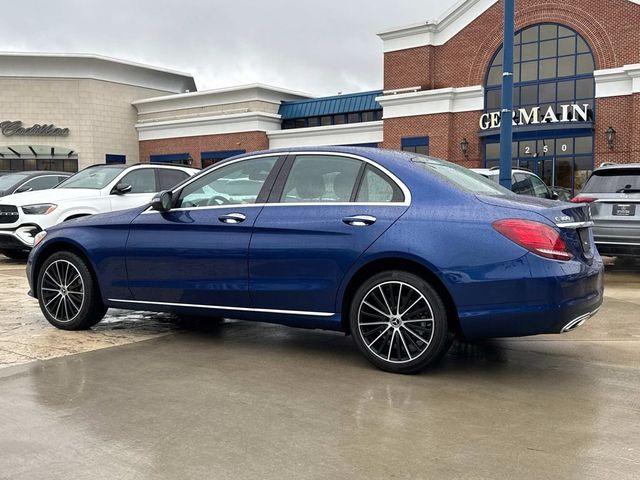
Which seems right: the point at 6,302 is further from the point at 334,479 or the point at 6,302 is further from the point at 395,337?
the point at 334,479

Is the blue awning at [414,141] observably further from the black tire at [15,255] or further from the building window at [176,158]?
the black tire at [15,255]

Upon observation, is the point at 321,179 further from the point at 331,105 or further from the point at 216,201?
the point at 331,105

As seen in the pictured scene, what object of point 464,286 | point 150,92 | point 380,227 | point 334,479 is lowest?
point 334,479

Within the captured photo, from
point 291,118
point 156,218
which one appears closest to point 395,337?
point 156,218

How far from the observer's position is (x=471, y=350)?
5.49 metres

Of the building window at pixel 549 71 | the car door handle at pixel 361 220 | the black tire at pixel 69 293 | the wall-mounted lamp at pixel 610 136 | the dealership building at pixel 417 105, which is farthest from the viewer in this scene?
the building window at pixel 549 71

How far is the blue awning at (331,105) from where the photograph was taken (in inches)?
1383

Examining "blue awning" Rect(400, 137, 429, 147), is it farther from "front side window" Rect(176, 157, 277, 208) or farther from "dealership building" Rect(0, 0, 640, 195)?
"front side window" Rect(176, 157, 277, 208)

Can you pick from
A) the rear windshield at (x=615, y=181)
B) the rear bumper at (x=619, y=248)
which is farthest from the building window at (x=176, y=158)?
the rear bumper at (x=619, y=248)

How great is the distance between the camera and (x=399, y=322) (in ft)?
15.1

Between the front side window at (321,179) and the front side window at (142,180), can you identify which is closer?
the front side window at (321,179)

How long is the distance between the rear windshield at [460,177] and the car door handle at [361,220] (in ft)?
2.04

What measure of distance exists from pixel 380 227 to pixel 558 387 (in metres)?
1.67

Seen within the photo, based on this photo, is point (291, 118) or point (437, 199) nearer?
point (437, 199)
